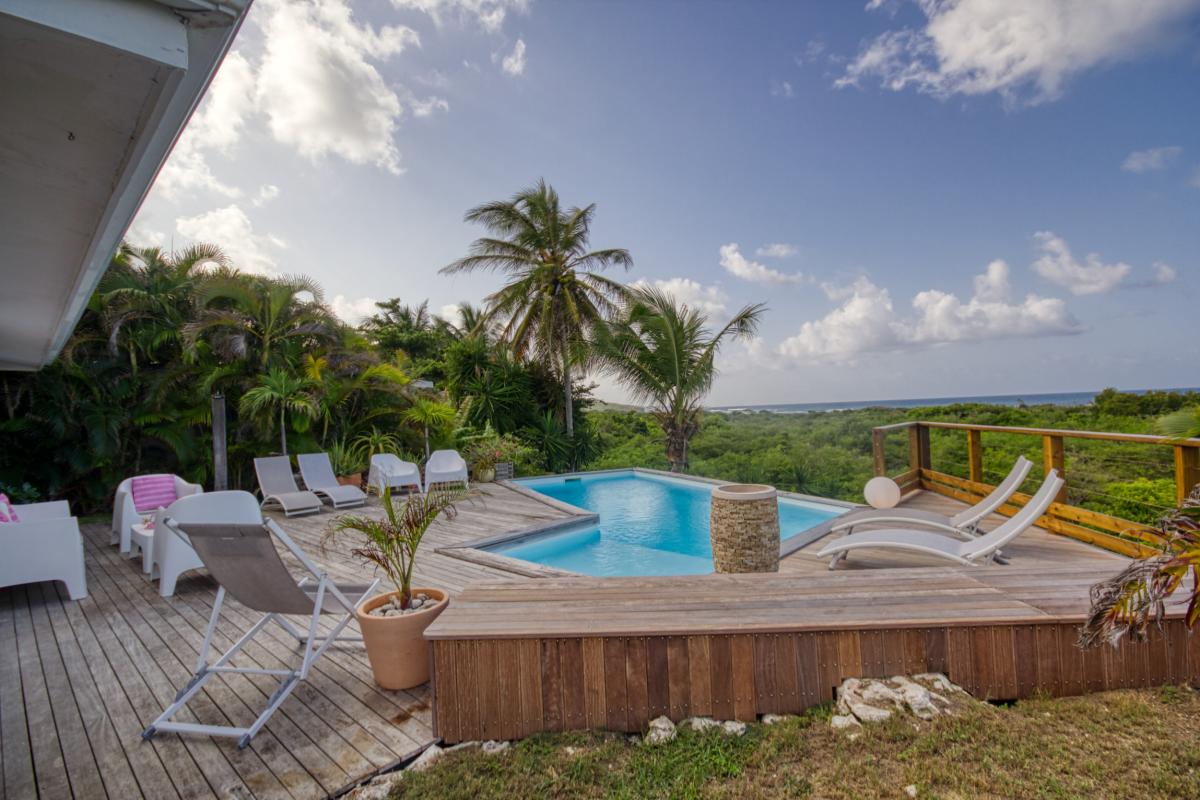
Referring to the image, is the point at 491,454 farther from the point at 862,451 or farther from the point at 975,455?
the point at 862,451

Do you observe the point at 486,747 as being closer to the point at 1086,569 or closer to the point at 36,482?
the point at 1086,569

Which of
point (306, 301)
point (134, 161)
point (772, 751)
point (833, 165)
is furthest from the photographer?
point (833, 165)

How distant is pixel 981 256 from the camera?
1272 centimetres

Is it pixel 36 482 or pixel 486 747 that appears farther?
pixel 36 482

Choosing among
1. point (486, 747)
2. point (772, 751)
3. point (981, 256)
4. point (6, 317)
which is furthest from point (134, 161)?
point (981, 256)

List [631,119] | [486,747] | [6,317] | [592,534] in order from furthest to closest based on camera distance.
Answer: [631,119], [592,534], [6,317], [486,747]

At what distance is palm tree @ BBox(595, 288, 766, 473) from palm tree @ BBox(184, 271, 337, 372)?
575 cm

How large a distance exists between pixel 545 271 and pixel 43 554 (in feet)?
35.9

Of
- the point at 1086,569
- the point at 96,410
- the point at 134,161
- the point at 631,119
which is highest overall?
the point at 631,119

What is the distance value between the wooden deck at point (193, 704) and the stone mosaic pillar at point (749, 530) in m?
0.71

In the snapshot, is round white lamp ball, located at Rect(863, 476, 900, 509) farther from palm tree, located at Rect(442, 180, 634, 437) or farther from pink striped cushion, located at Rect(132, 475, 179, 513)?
palm tree, located at Rect(442, 180, 634, 437)

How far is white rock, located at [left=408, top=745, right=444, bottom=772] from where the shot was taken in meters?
2.10

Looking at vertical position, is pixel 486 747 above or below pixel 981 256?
below

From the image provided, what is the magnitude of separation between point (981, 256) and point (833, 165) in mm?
4955
